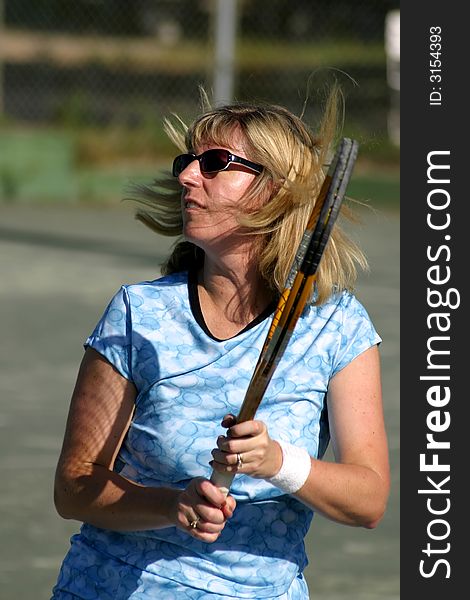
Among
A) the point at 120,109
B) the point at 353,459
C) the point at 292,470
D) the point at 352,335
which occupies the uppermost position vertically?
the point at 120,109

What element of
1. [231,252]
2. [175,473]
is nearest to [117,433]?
[175,473]

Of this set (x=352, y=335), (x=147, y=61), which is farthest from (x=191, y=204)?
(x=147, y=61)

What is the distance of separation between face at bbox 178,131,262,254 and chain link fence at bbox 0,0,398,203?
462 inches

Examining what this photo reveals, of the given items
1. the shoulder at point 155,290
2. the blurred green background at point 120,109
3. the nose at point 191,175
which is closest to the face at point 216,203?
the nose at point 191,175

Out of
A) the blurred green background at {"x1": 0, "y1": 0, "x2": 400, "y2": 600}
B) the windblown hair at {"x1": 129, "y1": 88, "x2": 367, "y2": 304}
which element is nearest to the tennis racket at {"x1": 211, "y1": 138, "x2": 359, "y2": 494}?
the windblown hair at {"x1": 129, "y1": 88, "x2": 367, "y2": 304}

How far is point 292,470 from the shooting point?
2535 millimetres

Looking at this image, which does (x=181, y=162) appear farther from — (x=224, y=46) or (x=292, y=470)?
(x=224, y=46)

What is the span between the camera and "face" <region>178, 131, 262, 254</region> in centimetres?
284

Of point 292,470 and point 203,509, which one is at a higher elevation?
point 292,470

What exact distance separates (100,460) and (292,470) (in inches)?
17.4

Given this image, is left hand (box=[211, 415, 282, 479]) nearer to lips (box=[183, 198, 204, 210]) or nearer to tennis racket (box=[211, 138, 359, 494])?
tennis racket (box=[211, 138, 359, 494])

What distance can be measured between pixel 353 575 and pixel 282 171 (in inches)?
84.1

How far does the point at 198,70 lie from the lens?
1580 cm

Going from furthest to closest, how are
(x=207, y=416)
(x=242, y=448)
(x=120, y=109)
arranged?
(x=120, y=109) → (x=207, y=416) → (x=242, y=448)
